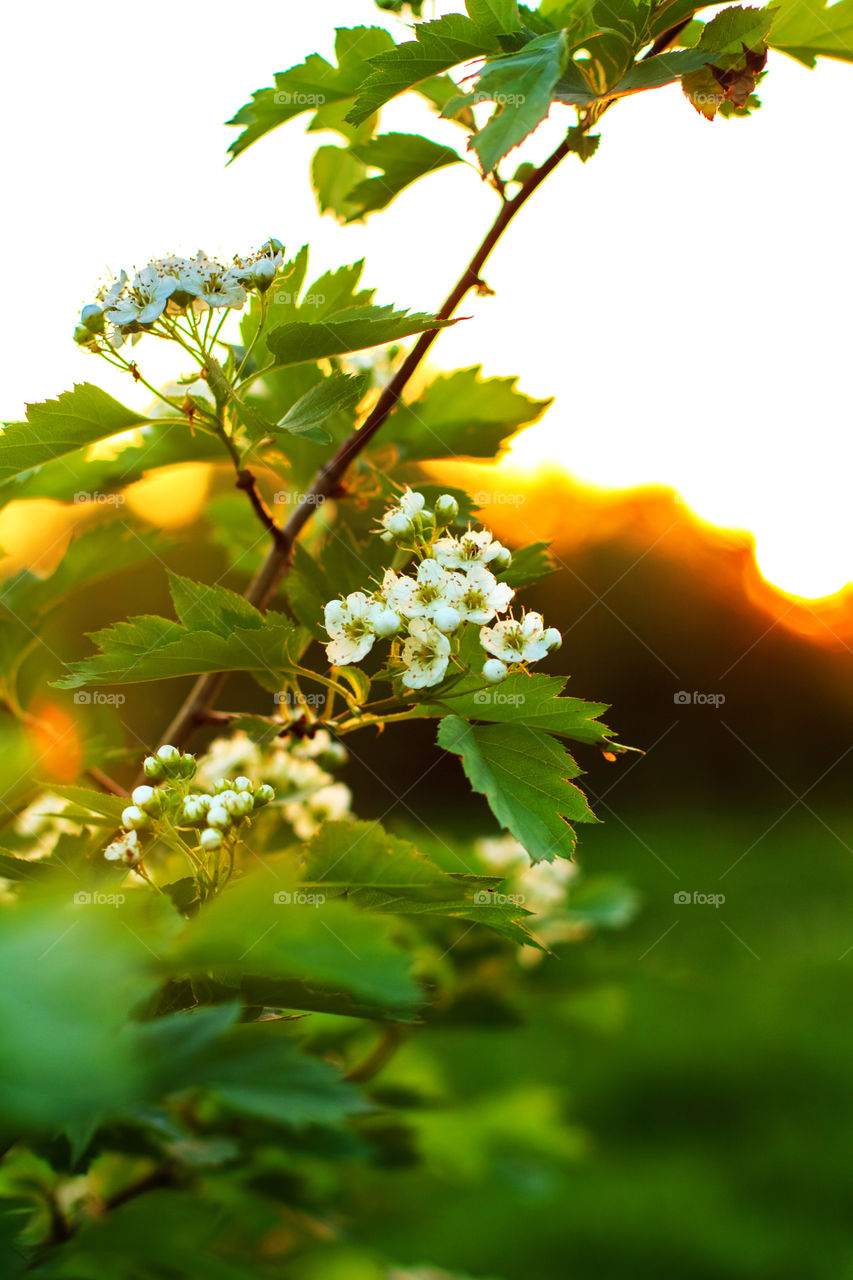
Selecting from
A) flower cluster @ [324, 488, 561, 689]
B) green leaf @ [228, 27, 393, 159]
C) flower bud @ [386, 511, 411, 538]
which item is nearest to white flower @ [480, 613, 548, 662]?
flower cluster @ [324, 488, 561, 689]

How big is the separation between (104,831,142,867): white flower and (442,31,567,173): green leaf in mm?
437

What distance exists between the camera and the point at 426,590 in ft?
2.28

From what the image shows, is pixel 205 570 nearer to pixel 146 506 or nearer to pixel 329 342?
pixel 146 506

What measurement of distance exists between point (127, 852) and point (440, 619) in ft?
0.80

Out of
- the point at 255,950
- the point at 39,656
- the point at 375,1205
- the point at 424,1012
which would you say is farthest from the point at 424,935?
the point at 255,950

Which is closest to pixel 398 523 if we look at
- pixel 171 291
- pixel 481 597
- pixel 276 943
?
pixel 481 597

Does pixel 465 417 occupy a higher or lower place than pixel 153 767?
higher

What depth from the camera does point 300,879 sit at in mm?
569

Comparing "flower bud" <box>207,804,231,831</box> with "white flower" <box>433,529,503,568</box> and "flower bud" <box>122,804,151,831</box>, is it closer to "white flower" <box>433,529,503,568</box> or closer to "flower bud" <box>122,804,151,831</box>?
"flower bud" <box>122,804,151,831</box>

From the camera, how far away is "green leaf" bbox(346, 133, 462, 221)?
0.79 meters

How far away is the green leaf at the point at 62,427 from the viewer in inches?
27.5

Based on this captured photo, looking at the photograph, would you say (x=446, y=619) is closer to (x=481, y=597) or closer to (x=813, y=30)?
(x=481, y=597)

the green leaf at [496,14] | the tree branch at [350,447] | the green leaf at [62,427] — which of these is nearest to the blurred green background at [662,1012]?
the tree branch at [350,447]

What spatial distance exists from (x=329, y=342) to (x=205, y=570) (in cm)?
620
